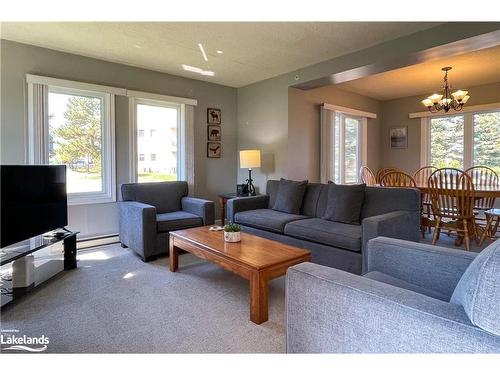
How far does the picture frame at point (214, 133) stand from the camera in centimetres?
514

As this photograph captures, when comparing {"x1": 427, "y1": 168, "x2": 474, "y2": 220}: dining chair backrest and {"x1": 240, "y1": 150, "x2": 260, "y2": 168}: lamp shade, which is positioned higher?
{"x1": 240, "y1": 150, "x2": 260, "y2": 168}: lamp shade

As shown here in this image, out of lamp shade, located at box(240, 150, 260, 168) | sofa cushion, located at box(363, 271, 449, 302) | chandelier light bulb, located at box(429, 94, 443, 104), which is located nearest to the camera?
sofa cushion, located at box(363, 271, 449, 302)

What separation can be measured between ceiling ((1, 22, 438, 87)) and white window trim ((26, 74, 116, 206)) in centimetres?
42

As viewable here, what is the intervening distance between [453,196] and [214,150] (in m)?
3.57

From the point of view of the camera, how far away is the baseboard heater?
3.80 metres

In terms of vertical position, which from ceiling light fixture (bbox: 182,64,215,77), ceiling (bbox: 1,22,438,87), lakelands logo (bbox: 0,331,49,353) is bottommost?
lakelands logo (bbox: 0,331,49,353)

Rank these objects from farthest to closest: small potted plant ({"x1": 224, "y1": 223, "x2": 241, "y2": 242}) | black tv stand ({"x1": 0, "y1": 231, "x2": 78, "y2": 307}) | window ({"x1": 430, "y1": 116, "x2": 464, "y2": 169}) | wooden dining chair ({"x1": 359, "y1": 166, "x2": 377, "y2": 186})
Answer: window ({"x1": 430, "y1": 116, "x2": 464, "y2": 169})
wooden dining chair ({"x1": 359, "y1": 166, "x2": 377, "y2": 186})
small potted plant ({"x1": 224, "y1": 223, "x2": 241, "y2": 242})
black tv stand ({"x1": 0, "y1": 231, "x2": 78, "y2": 307})

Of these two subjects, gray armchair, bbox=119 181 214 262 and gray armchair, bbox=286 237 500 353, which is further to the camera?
gray armchair, bbox=119 181 214 262

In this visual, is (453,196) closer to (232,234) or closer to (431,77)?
(431,77)

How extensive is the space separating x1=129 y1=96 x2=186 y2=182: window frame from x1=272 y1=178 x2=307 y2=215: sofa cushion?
1785mm

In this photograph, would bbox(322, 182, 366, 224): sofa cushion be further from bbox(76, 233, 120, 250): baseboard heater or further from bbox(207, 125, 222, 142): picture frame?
bbox(76, 233, 120, 250): baseboard heater

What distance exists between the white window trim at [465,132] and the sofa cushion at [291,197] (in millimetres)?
3732

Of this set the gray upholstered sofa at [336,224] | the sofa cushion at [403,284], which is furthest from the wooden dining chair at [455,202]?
the sofa cushion at [403,284]

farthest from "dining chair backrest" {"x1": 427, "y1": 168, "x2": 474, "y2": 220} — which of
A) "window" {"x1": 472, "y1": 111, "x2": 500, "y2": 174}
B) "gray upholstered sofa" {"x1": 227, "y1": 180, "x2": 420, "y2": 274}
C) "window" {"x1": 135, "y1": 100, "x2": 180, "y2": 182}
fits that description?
"window" {"x1": 135, "y1": 100, "x2": 180, "y2": 182}
